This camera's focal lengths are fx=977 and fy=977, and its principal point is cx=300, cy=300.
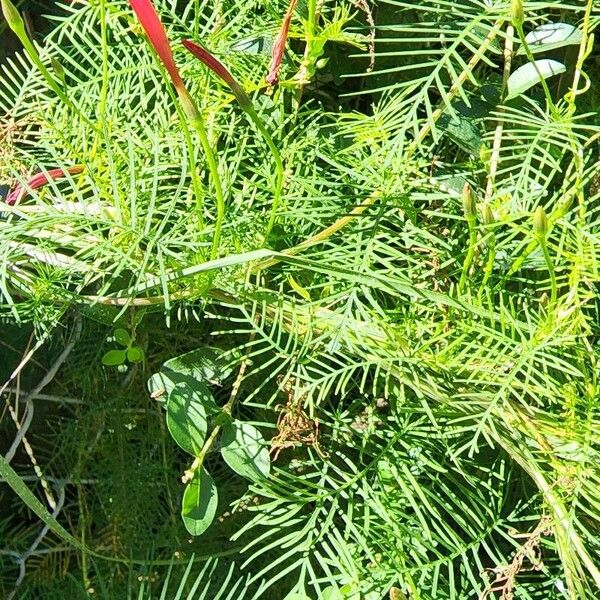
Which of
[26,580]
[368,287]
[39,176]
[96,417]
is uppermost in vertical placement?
[39,176]

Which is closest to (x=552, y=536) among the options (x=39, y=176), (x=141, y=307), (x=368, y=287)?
(x=368, y=287)

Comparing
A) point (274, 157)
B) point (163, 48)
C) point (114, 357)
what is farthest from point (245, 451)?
point (163, 48)

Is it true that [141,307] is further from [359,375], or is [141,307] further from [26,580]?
[26,580]

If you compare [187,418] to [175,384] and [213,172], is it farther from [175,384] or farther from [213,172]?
[213,172]

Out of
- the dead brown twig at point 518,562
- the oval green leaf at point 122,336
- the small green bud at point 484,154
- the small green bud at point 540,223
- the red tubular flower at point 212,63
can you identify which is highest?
the red tubular flower at point 212,63

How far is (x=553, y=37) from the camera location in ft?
2.61

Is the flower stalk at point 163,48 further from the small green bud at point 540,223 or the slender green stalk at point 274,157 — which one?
the small green bud at point 540,223

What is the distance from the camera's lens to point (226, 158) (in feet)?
2.71

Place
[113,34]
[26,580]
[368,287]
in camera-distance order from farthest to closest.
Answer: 1. [26,580]
2. [113,34]
3. [368,287]

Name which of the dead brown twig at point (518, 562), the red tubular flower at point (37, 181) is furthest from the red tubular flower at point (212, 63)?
the dead brown twig at point (518, 562)

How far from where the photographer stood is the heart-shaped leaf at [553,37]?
2.57 ft

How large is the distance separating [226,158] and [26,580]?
19.2 inches

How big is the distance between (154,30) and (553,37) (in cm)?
39

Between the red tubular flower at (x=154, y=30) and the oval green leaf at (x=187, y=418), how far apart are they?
0.29 metres
